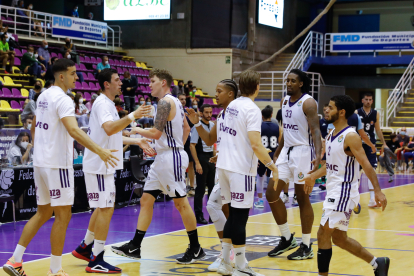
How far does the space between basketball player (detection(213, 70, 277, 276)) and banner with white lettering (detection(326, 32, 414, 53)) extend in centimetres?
2396

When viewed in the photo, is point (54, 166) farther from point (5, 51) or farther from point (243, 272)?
point (5, 51)

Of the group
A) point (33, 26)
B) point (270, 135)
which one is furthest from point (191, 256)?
point (33, 26)

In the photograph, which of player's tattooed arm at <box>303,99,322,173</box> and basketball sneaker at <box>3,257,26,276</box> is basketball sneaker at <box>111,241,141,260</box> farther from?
player's tattooed arm at <box>303,99,322,173</box>

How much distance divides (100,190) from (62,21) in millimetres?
17300

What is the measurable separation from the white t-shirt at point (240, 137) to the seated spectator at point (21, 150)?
519 cm

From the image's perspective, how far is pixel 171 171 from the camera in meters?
6.41

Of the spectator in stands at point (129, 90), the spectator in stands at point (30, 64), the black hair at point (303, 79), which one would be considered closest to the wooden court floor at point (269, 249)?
the black hair at point (303, 79)

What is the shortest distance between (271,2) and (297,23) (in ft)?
17.7

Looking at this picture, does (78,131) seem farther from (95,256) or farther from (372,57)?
(372,57)

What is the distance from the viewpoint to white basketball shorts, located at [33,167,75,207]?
544 centimetres

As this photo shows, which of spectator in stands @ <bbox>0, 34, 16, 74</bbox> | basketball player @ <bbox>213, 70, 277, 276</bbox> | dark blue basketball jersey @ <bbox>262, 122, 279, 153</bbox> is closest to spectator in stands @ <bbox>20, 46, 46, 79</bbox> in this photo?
spectator in stands @ <bbox>0, 34, 16, 74</bbox>

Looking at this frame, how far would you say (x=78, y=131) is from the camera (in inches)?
212

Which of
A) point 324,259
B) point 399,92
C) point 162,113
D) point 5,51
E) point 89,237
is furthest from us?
point 399,92

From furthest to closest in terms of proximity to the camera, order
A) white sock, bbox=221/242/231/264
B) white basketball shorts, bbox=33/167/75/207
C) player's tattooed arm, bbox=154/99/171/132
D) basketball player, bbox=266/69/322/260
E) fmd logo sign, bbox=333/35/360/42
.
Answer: fmd logo sign, bbox=333/35/360/42 → basketball player, bbox=266/69/322/260 → player's tattooed arm, bbox=154/99/171/132 → white sock, bbox=221/242/231/264 → white basketball shorts, bbox=33/167/75/207
